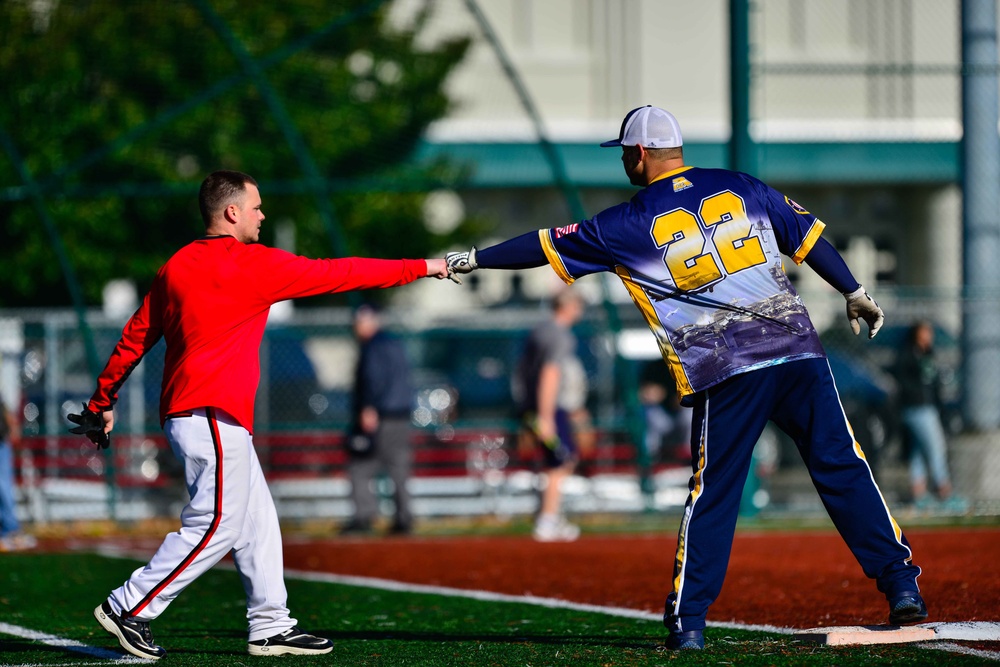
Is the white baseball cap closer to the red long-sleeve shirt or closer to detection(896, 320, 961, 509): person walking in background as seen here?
the red long-sleeve shirt

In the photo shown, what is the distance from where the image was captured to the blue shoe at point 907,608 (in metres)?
5.13

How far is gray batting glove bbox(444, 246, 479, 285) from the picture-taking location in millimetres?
5562

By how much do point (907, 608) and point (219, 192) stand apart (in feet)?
10.1

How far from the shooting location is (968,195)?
12.9 meters

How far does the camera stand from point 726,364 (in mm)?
5191

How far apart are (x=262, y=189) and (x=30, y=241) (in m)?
5.64

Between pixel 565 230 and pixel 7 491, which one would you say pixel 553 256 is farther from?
pixel 7 491

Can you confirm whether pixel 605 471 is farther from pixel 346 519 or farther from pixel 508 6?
pixel 508 6

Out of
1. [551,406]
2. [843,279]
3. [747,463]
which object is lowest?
[551,406]

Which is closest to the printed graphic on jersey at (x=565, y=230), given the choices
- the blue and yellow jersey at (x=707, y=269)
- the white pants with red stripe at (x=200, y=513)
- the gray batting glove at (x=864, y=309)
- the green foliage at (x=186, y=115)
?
the blue and yellow jersey at (x=707, y=269)

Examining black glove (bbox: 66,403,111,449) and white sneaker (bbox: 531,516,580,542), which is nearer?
black glove (bbox: 66,403,111,449)

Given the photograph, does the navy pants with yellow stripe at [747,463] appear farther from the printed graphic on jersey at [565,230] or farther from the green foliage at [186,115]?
the green foliage at [186,115]

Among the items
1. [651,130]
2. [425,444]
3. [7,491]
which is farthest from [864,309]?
[425,444]

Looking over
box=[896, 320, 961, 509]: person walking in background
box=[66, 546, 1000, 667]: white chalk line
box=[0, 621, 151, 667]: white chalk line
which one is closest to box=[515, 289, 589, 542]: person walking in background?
box=[66, 546, 1000, 667]: white chalk line
